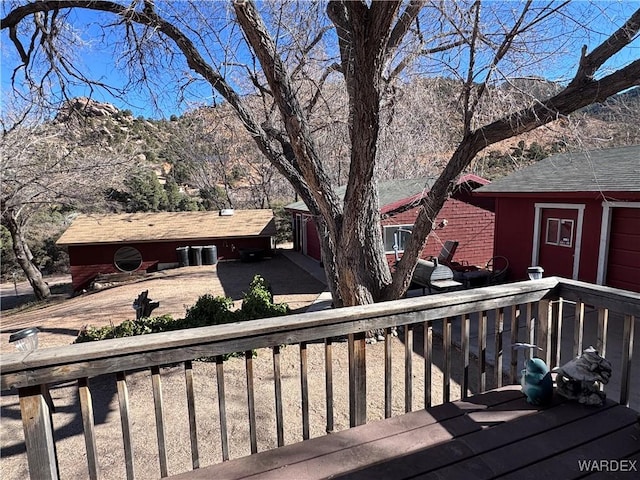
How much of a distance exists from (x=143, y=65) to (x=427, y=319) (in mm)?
5785

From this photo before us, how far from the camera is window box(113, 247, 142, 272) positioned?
16.9m

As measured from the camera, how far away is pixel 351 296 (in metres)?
5.46

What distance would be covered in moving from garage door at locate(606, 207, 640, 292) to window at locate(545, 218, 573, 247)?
0.85 m

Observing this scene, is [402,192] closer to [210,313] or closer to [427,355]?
[210,313]

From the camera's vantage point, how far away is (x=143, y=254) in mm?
16969

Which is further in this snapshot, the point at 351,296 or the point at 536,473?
the point at 351,296

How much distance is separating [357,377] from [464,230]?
10997mm

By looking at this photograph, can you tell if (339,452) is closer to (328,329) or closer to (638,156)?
(328,329)

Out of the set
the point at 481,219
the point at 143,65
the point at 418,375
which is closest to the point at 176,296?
the point at 143,65

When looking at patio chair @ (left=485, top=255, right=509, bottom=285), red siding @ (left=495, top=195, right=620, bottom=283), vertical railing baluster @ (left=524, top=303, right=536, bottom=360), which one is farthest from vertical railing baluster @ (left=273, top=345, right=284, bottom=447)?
patio chair @ (left=485, top=255, right=509, bottom=285)

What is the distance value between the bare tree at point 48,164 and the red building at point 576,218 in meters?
9.85

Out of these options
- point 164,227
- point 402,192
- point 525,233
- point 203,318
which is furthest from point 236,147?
point 203,318

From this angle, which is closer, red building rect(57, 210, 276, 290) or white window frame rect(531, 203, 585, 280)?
white window frame rect(531, 203, 585, 280)

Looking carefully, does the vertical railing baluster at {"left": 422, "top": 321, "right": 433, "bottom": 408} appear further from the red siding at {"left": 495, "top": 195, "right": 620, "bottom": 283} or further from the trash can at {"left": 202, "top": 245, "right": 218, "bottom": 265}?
the trash can at {"left": 202, "top": 245, "right": 218, "bottom": 265}
